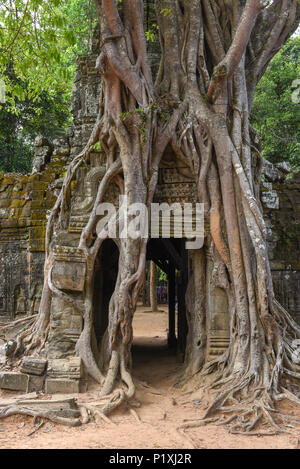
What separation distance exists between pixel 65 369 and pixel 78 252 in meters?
1.43

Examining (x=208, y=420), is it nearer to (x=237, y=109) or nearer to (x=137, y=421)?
(x=137, y=421)

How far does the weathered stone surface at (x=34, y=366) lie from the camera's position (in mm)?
5098

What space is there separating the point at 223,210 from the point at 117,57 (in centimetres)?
235

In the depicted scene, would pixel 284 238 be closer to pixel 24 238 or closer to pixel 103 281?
pixel 103 281

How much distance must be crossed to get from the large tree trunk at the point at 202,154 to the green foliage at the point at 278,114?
4.75 meters

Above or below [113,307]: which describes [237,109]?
above

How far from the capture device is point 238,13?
20.3 feet

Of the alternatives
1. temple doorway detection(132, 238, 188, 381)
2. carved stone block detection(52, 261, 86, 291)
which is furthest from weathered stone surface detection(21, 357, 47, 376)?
temple doorway detection(132, 238, 188, 381)

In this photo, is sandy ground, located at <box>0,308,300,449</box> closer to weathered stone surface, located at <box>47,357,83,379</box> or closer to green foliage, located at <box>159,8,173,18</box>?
weathered stone surface, located at <box>47,357,83,379</box>

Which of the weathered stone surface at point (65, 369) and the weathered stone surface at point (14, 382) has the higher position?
the weathered stone surface at point (65, 369)

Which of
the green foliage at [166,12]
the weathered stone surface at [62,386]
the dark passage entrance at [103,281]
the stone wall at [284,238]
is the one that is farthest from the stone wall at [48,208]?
the weathered stone surface at [62,386]

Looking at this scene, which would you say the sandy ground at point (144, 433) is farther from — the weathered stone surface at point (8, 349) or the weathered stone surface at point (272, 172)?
the weathered stone surface at point (272, 172)

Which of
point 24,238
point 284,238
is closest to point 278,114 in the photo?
point 284,238

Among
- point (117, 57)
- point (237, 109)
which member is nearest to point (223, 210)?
point (237, 109)
